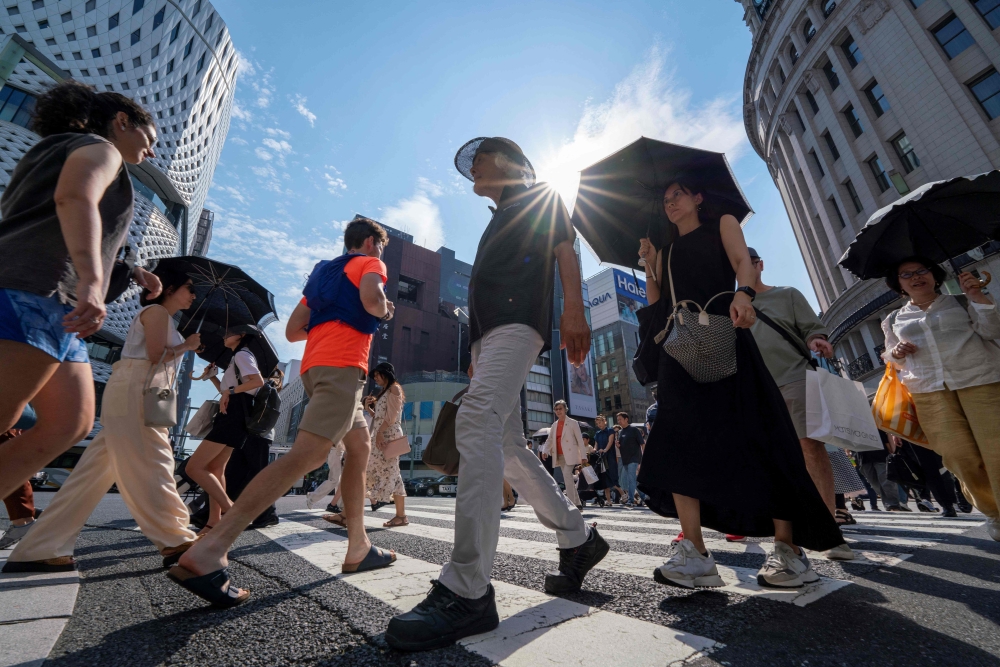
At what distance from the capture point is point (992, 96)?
59.3 feet

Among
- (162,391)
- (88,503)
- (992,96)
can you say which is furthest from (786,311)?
(992,96)

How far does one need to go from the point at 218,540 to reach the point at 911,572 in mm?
2968

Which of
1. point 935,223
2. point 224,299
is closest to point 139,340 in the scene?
point 224,299

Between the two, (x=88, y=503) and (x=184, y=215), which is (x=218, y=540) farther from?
(x=184, y=215)

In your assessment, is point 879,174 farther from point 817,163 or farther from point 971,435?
point 971,435

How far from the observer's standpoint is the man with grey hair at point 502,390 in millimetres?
1420

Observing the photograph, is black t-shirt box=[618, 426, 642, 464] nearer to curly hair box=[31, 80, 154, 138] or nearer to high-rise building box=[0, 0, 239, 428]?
curly hair box=[31, 80, 154, 138]

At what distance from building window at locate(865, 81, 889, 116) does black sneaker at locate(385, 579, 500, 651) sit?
30277mm

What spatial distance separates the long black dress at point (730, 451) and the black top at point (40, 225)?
237 centimetres

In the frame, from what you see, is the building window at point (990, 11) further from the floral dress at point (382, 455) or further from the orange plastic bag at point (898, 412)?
the floral dress at point (382, 455)

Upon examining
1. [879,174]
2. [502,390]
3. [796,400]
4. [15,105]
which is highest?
[15,105]

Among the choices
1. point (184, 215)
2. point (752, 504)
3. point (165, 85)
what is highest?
point (165, 85)

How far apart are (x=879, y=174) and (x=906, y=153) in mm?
1679

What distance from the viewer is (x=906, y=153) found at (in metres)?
21.3
